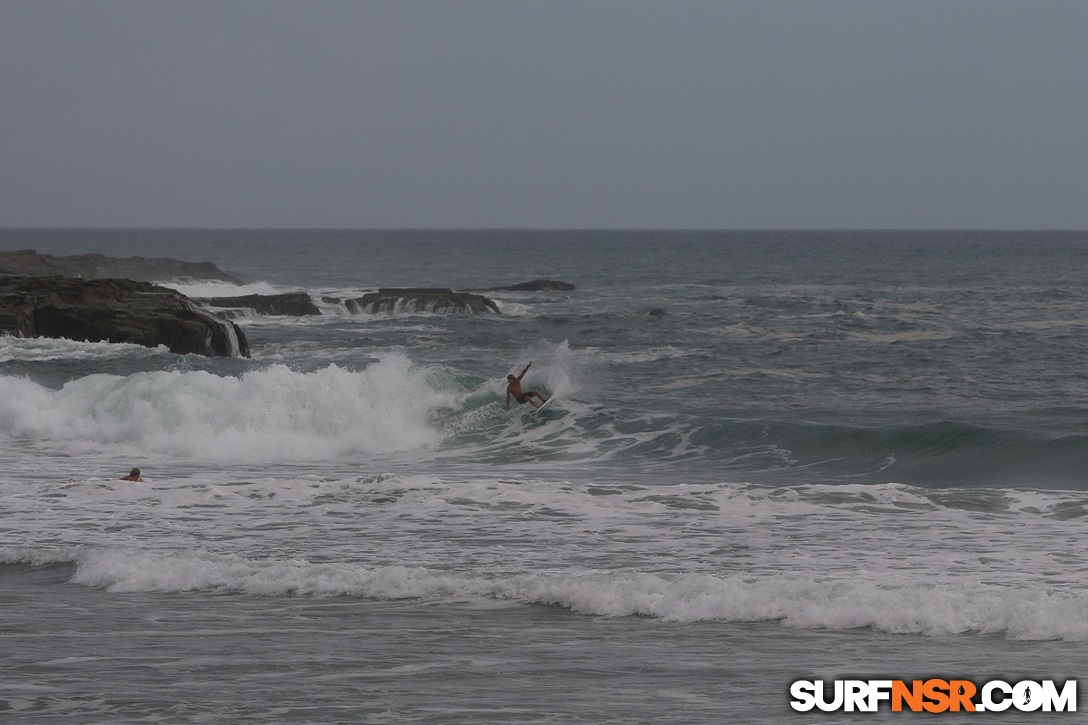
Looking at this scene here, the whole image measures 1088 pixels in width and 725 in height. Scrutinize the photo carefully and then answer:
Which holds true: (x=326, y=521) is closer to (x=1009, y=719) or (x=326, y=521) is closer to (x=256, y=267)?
(x=1009, y=719)

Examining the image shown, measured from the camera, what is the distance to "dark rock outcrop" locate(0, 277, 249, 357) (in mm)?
30312

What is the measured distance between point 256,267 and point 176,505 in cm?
9547

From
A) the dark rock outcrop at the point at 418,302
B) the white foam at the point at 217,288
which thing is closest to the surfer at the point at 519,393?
the dark rock outcrop at the point at 418,302

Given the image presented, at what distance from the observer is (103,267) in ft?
216

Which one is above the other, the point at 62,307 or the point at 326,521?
the point at 62,307

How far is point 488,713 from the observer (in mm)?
7750

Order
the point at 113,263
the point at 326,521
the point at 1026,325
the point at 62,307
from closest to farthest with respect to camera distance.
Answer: the point at 326,521
the point at 62,307
the point at 1026,325
the point at 113,263

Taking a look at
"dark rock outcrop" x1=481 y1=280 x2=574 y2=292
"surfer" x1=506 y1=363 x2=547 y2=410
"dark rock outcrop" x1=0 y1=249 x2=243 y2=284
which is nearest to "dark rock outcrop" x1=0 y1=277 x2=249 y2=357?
"surfer" x1=506 y1=363 x2=547 y2=410

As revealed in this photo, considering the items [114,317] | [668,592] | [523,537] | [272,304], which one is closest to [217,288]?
[272,304]

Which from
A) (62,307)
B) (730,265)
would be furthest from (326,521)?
(730,265)

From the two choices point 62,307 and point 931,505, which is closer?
point 931,505

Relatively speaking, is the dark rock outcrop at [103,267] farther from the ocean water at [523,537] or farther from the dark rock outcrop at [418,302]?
the ocean water at [523,537]

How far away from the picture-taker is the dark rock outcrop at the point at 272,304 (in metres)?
46.3

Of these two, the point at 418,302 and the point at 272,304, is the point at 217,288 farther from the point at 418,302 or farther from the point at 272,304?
the point at 418,302
